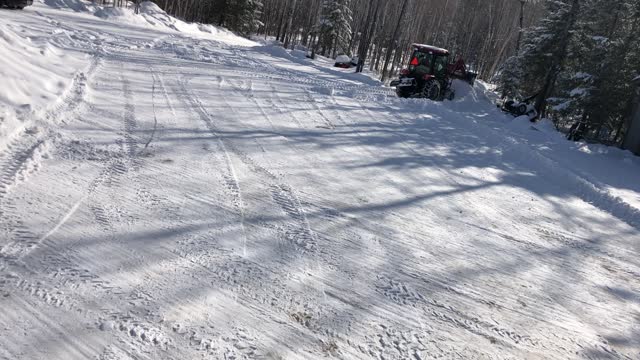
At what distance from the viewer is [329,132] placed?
30.1 ft

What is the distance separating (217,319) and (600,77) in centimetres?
2108

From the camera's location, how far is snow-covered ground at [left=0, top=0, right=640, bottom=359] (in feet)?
10.6

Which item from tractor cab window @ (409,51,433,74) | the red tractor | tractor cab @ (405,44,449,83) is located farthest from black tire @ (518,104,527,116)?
tractor cab window @ (409,51,433,74)

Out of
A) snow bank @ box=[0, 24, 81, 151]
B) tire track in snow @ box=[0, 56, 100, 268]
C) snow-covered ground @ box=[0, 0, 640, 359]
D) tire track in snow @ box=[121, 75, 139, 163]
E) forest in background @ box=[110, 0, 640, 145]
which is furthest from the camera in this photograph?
forest in background @ box=[110, 0, 640, 145]

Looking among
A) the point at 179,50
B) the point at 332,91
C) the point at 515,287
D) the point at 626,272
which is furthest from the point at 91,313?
the point at 179,50

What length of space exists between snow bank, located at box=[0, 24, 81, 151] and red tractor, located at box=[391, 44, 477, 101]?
12087 mm

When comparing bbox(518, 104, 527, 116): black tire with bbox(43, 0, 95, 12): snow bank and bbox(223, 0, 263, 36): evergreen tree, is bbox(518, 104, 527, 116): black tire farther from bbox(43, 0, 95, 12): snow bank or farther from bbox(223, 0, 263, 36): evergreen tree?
bbox(223, 0, 263, 36): evergreen tree

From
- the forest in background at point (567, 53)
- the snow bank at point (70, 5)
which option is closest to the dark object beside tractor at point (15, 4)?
the snow bank at point (70, 5)

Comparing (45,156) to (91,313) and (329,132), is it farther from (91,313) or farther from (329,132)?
(329,132)

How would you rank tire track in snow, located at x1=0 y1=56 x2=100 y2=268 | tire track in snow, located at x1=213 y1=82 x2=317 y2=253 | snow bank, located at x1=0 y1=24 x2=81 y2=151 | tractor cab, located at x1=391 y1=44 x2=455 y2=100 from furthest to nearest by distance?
tractor cab, located at x1=391 y1=44 x2=455 y2=100 < snow bank, located at x1=0 y1=24 x2=81 y2=151 < tire track in snow, located at x1=213 y1=82 x2=317 y2=253 < tire track in snow, located at x1=0 y1=56 x2=100 y2=268

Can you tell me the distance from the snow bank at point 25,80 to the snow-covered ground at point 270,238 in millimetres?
41

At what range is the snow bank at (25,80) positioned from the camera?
5715mm

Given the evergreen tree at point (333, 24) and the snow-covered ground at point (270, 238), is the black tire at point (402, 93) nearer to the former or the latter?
the snow-covered ground at point (270, 238)

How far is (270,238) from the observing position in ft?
14.8
